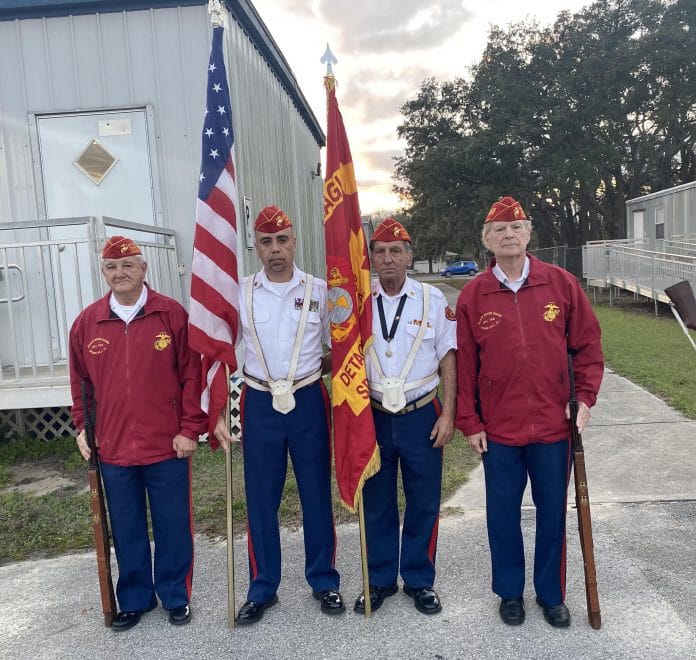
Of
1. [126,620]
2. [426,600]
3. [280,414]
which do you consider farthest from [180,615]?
[426,600]

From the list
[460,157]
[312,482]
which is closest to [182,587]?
[312,482]

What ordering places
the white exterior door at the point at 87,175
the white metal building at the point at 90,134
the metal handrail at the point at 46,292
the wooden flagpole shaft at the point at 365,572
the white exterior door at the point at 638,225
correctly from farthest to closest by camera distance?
the white exterior door at the point at 638,225 → the white exterior door at the point at 87,175 → the white metal building at the point at 90,134 → the metal handrail at the point at 46,292 → the wooden flagpole shaft at the point at 365,572

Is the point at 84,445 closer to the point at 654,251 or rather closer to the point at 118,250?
the point at 118,250

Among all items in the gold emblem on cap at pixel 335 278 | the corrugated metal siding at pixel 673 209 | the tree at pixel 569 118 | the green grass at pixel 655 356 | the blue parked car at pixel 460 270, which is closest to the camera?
the gold emblem on cap at pixel 335 278

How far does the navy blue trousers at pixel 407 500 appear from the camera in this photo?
125 inches

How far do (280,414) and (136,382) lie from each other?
2.29 feet

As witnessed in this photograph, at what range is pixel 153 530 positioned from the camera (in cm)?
321

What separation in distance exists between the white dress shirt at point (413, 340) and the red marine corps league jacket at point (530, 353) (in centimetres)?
15

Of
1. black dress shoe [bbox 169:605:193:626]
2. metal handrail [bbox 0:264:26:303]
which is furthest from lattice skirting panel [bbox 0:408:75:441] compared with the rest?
black dress shoe [bbox 169:605:193:626]

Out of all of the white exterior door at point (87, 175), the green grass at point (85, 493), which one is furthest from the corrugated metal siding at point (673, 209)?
the white exterior door at point (87, 175)

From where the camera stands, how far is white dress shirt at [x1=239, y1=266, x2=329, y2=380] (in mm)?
3154

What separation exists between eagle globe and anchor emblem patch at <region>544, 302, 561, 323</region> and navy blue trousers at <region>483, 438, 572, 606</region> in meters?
0.58

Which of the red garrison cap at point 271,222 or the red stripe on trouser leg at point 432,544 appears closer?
the red garrison cap at point 271,222

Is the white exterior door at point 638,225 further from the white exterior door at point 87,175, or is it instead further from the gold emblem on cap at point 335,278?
the gold emblem on cap at point 335,278
